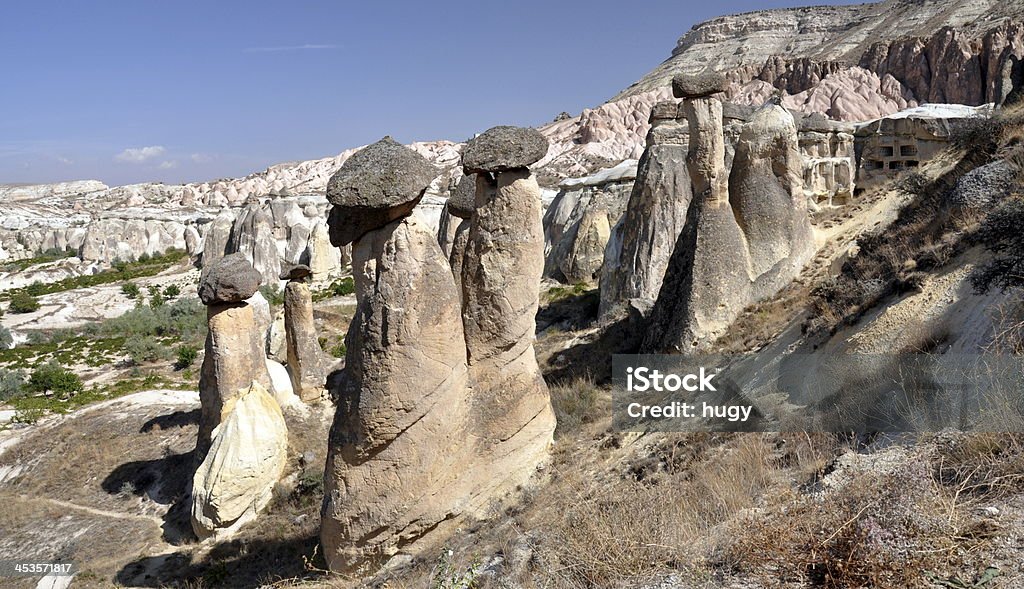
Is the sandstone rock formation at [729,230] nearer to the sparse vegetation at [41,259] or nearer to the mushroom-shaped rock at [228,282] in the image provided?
the mushroom-shaped rock at [228,282]

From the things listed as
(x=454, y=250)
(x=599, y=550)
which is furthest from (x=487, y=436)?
(x=454, y=250)

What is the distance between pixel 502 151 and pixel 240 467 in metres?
5.21

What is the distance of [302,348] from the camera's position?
1180 cm

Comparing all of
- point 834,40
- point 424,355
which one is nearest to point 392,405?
point 424,355

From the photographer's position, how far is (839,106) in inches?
2040

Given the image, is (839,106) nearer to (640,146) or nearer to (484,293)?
(640,146)

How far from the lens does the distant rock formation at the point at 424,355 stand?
15.9 ft

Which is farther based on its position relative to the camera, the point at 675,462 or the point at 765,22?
the point at 765,22

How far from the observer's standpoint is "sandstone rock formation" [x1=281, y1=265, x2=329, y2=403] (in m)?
11.8

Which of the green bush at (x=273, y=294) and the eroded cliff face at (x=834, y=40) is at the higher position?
the eroded cliff face at (x=834, y=40)

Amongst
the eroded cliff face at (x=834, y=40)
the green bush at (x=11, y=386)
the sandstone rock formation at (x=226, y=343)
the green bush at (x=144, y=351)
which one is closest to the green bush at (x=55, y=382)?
the green bush at (x=11, y=386)

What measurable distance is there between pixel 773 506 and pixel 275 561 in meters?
4.80

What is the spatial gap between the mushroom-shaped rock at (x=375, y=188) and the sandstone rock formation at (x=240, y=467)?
167 inches

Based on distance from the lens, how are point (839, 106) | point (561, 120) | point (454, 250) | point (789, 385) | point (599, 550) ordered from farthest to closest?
point (561, 120)
point (839, 106)
point (454, 250)
point (789, 385)
point (599, 550)
